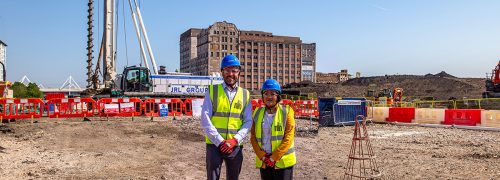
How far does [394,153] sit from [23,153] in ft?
30.0

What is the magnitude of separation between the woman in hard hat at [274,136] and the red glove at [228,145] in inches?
10.4

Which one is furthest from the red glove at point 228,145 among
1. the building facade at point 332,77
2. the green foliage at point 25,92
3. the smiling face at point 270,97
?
the building facade at point 332,77

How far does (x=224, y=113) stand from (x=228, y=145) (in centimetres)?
Result: 37

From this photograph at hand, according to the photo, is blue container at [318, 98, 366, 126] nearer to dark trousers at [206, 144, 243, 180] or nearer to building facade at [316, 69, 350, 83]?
dark trousers at [206, 144, 243, 180]

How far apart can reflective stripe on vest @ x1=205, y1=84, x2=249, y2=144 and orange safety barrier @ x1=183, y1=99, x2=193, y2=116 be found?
18.5m

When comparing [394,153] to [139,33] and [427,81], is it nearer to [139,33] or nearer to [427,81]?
[139,33]

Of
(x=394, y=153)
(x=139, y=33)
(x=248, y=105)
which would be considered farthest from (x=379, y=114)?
(x=139, y=33)

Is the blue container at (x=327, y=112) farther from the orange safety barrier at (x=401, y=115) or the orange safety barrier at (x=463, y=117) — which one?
the orange safety barrier at (x=463, y=117)

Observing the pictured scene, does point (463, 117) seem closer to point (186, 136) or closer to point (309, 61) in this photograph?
point (186, 136)

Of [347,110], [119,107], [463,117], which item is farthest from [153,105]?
[463,117]

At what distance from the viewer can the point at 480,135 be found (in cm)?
1562

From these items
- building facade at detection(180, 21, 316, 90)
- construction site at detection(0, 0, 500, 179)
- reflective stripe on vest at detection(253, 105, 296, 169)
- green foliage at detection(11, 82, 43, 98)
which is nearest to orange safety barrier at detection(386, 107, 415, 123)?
construction site at detection(0, 0, 500, 179)

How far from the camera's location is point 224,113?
448 centimetres

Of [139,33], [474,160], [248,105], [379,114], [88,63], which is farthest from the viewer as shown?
[139,33]
